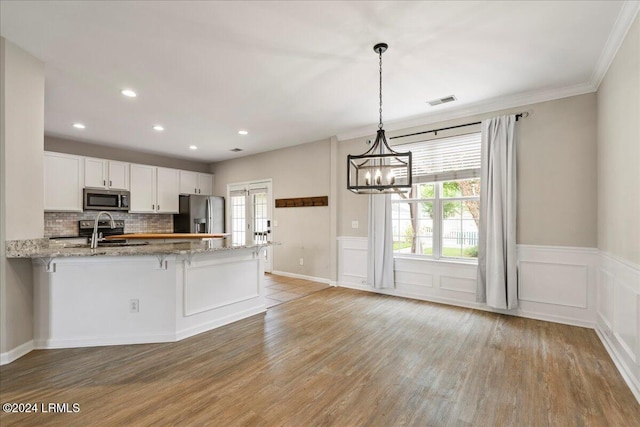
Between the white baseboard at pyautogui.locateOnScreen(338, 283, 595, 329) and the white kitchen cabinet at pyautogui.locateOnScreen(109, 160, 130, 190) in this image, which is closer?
the white baseboard at pyautogui.locateOnScreen(338, 283, 595, 329)

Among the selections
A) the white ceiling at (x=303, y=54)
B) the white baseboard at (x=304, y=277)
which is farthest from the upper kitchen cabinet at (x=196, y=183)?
the white baseboard at (x=304, y=277)

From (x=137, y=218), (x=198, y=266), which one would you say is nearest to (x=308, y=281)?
(x=198, y=266)

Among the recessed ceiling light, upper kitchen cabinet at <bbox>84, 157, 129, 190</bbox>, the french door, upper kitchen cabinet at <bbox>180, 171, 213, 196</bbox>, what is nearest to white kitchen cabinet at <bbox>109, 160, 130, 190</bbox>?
upper kitchen cabinet at <bbox>84, 157, 129, 190</bbox>

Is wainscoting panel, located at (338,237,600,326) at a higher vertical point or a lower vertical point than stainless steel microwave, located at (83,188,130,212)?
lower

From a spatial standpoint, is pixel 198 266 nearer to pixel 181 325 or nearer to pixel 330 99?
pixel 181 325

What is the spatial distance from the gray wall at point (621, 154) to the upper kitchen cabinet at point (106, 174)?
291 inches

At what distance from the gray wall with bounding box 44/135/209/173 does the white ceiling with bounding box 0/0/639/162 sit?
117cm

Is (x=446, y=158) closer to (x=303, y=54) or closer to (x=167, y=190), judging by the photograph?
(x=303, y=54)

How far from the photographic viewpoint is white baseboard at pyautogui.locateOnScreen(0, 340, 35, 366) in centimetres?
255

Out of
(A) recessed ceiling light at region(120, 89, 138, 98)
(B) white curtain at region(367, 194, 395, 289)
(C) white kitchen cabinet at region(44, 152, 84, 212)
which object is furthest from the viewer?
(C) white kitchen cabinet at region(44, 152, 84, 212)

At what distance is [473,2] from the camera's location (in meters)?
2.15

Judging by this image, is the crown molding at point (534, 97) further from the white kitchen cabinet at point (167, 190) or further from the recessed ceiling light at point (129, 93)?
the white kitchen cabinet at point (167, 190)

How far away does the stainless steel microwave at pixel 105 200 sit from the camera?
555cm

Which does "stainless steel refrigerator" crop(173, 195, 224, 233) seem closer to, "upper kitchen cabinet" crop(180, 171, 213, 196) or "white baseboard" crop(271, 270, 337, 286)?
"upper kitchen cabinet" crop(180, 171, 213, 196)
